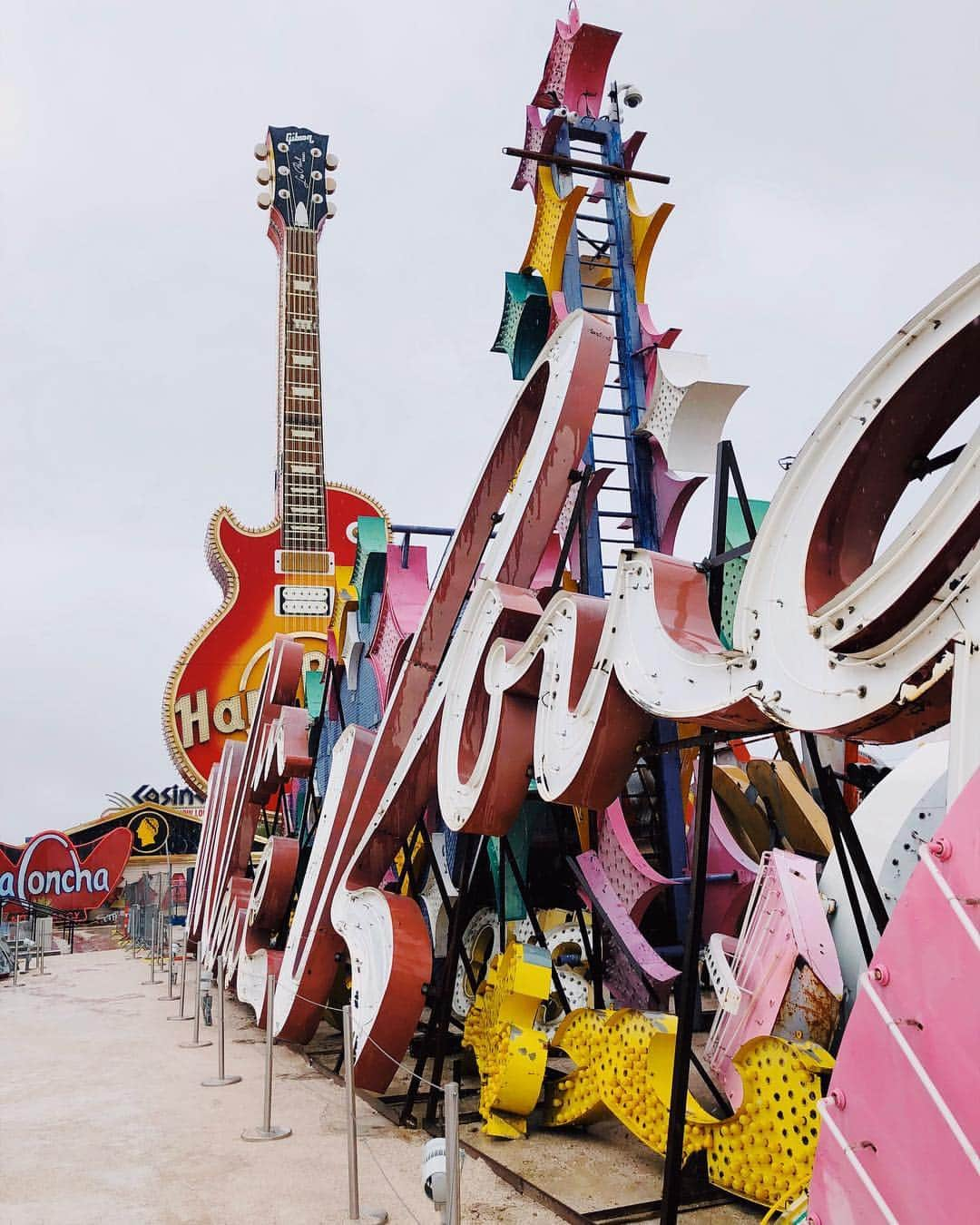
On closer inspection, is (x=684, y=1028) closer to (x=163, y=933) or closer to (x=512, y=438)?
(x=512, y=438)

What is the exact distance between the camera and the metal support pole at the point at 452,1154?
4.84m

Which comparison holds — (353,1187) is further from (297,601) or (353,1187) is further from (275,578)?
(275,578)

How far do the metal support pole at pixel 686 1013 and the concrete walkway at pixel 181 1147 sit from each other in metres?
1.20

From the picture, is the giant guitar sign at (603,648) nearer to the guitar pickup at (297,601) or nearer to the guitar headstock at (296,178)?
the guitar pickup at (297,601)

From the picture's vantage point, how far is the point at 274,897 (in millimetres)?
13906

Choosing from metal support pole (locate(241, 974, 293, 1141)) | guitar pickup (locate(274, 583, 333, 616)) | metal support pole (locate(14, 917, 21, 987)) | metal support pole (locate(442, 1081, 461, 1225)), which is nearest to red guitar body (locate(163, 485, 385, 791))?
guitar pickup (locate(274, 583, 333, 616))

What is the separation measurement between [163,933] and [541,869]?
17371mm

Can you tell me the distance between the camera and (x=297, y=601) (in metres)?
33.6

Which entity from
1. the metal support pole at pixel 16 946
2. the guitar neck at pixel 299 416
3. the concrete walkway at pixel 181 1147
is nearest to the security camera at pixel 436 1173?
the concrete walkway at pixel 181 1147

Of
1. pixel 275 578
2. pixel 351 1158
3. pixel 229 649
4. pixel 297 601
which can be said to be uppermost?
pixel 275 578

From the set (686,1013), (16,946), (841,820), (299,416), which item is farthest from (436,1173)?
(299,416)

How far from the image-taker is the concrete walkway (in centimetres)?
706

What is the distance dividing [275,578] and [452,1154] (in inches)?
1182

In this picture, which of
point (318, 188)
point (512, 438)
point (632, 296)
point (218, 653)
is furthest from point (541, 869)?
point (318, 188)
